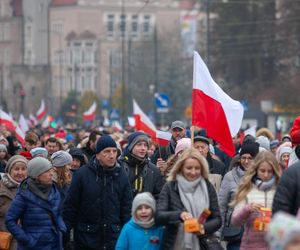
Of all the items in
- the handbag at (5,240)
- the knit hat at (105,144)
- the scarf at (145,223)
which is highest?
the knit hat at (105,144)

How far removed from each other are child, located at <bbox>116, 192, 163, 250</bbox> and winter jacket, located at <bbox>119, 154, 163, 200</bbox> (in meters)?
2.37

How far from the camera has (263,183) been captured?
10992 millimetres

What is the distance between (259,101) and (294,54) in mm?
3663

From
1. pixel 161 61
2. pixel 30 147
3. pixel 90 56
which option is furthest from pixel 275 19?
pixel 90 56

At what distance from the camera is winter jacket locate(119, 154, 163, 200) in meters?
13.7

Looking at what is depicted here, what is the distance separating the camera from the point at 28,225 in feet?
41.7

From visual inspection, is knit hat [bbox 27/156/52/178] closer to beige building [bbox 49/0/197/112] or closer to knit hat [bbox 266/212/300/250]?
knit hat [bbox 266/212/300/250]

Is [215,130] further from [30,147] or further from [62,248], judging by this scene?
[30,147]

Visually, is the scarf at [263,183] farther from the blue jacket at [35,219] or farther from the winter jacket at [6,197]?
the winter jacket at [6,197]

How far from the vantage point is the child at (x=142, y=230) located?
11172mm

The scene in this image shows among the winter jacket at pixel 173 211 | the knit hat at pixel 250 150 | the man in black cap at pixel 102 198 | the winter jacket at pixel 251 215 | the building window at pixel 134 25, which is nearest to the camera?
the winter jacket at pixel 251 215

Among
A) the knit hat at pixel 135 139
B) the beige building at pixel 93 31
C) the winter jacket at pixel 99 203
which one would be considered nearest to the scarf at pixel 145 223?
the winter jacket at pixel 99 203

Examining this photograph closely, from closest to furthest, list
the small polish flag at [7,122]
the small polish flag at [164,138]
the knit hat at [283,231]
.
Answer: the knit hat at [283,231]
the small polish flag at [164,138]
the small polish flag at [7,122]

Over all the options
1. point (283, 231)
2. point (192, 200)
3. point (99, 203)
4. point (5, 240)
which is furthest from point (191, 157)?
point (283, 231)
